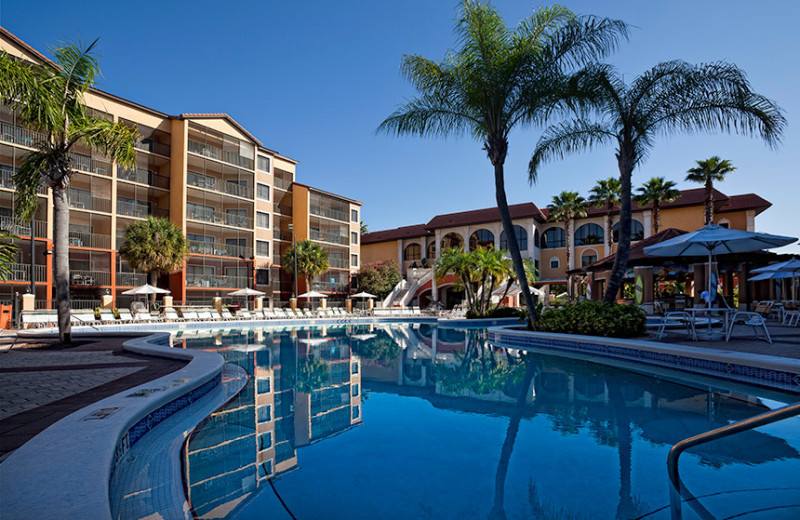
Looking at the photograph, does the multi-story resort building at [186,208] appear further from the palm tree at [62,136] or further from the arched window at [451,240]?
the palm tree at [62,136]

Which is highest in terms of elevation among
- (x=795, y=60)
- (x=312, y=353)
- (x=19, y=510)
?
(x=795, y=60)

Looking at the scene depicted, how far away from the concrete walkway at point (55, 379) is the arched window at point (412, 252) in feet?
122

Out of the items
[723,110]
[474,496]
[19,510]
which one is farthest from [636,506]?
[723,110]

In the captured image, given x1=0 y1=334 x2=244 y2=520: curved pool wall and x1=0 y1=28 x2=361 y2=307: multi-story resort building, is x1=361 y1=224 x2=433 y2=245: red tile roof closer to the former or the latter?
x1=0 y1=28 x2=361 y2=307: multi-story resort building

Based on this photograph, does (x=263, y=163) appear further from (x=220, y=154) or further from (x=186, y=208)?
(x=186, y=208)

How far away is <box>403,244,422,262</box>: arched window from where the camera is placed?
47125 mm

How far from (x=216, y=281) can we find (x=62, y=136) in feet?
74.3

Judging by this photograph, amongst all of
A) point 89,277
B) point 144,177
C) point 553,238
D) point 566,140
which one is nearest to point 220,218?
point 144,177

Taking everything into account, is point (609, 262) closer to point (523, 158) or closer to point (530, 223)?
point (523, 158)

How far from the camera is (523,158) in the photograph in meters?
15.0

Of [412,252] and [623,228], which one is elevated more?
[412,252]

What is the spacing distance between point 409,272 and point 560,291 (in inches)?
696

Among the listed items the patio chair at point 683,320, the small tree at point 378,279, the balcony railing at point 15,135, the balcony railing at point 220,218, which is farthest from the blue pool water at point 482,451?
the small tree at point 378,279

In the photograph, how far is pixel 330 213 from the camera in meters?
42.2
